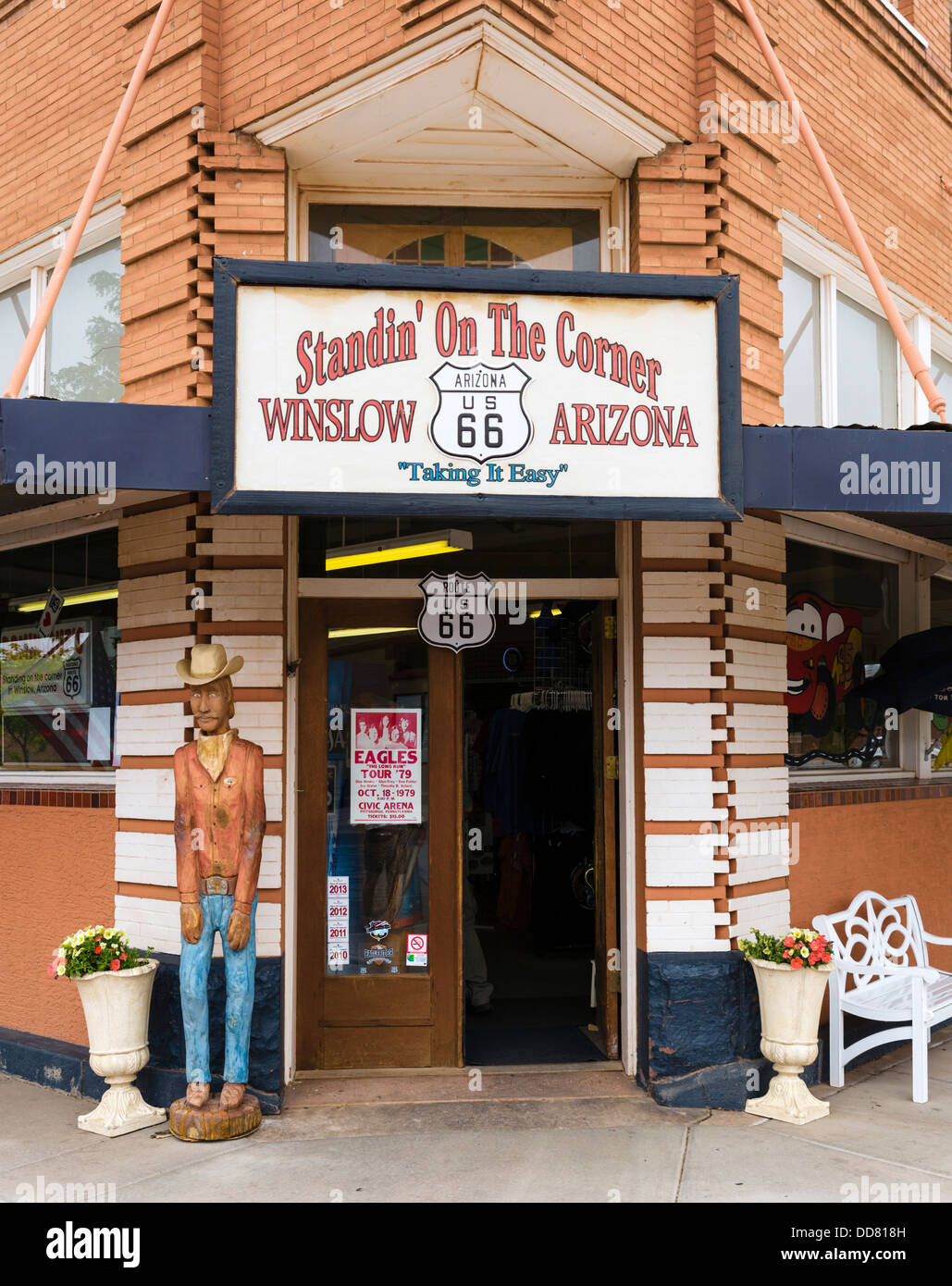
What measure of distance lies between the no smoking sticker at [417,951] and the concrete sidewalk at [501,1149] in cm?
62

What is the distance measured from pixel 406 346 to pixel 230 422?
0.88 metres

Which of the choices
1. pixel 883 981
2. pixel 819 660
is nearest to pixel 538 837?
pixel 819 660

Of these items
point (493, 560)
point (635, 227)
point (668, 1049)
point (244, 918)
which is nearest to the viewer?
point (244, 918)

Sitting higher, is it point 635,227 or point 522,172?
point 522,172

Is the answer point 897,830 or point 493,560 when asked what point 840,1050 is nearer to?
point 897,830

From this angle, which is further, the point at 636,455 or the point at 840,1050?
the point at 840,1050

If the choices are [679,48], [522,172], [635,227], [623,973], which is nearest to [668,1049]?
[623,973]

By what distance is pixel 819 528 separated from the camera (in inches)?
275

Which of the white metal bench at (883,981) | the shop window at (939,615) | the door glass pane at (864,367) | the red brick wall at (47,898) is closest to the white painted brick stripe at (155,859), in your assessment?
the red brick wall at (47,898)

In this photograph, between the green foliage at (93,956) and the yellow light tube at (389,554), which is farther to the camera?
the yellow light tube at (389,554)

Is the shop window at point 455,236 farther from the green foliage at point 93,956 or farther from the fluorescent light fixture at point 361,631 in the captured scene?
the green foliage at point 93,956

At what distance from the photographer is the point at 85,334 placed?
6918 mm

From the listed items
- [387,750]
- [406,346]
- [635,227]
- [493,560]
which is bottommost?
[387,750]

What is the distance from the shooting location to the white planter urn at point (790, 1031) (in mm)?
5391
